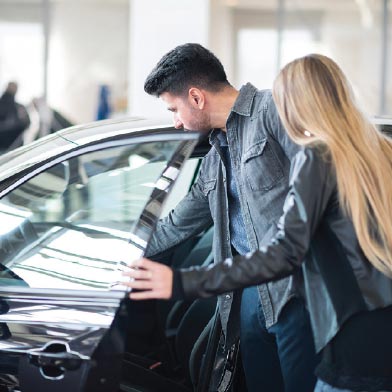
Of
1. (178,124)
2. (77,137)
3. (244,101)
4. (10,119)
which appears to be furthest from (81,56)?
(244,101)

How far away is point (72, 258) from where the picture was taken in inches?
111

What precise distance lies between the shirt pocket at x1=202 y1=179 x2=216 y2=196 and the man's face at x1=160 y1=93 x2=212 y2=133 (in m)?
0.18

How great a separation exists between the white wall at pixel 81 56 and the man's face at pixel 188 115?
348 inches

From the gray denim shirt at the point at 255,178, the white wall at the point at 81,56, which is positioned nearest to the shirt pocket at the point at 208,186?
the gray denim shirt at the point at 255,178

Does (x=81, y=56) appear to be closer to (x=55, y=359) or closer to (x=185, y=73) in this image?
(x=185, y=73)

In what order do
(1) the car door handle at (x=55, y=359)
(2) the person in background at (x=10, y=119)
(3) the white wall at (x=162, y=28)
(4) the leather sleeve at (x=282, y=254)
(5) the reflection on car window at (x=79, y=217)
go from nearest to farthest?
(4) the leather sleeve at (x=282, y=254), (1) the car door handle at (x=55, y=359), (5) the reflection on car window at (x=79, y=217), (2) the person in background at (x=10, y=119), (3) the white wall at (x=162, y=28)

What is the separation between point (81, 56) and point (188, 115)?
9.16 m

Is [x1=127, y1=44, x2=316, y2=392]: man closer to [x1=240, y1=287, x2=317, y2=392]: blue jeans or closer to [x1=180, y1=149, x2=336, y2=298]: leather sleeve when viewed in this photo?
[x1=240, y1=287, x2=317, y2=392]: blue jeans

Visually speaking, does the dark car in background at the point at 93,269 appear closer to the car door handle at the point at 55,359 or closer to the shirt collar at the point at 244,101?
the car door handle at the point at 55,359

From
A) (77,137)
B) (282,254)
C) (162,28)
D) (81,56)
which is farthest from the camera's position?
(81,56)

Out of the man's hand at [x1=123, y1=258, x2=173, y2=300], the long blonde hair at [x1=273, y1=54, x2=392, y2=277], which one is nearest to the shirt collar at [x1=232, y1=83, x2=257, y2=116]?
the long blonde hair at [x1=273, y1=54, x2=392, y2=277]

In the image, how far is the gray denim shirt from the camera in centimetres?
259

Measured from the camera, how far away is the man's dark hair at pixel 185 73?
9.37 ft

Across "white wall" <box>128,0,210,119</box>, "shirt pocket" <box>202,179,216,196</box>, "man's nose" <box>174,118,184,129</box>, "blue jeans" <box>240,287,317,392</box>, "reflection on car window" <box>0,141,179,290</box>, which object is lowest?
"blue jeans" <box>240,287,317,392</box>
